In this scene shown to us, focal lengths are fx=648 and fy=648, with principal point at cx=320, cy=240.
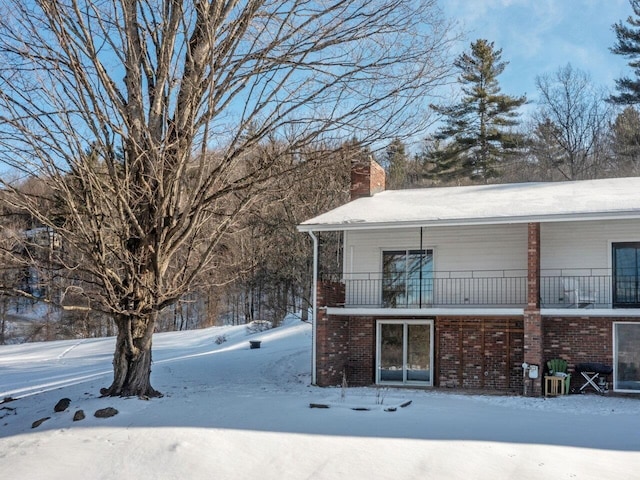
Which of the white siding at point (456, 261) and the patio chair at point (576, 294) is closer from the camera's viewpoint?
the patio chair at point (576, 294)

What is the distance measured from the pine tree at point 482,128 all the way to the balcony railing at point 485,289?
23481 mm

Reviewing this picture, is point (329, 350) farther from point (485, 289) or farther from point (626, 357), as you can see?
point (626, 357)

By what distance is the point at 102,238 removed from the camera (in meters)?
11.0

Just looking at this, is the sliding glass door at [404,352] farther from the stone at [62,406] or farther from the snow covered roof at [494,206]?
the stone at [62,406]

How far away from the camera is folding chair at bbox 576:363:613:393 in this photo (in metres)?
14.3

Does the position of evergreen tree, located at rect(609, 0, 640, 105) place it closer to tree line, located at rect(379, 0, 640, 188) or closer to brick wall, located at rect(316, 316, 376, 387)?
tree line, located at rect(379, 0, 640, 188)

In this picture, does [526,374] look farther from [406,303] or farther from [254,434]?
[254,434]

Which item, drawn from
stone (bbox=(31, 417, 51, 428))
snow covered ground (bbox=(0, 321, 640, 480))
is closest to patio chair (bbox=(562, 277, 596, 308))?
snow covered ground (bbox=(0, 321, 640, 480))

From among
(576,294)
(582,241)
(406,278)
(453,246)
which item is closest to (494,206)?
(453,246)

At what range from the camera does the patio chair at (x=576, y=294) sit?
48.7ft

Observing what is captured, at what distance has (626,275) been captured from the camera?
14727 millimetres

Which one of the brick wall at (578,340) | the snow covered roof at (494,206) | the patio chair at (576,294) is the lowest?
the brick wall at (578,340)

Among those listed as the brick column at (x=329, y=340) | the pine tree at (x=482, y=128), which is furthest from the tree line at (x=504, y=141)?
the brick column at (x=329, y=340)

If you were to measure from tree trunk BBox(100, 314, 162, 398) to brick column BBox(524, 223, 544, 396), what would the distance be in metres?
7.97
